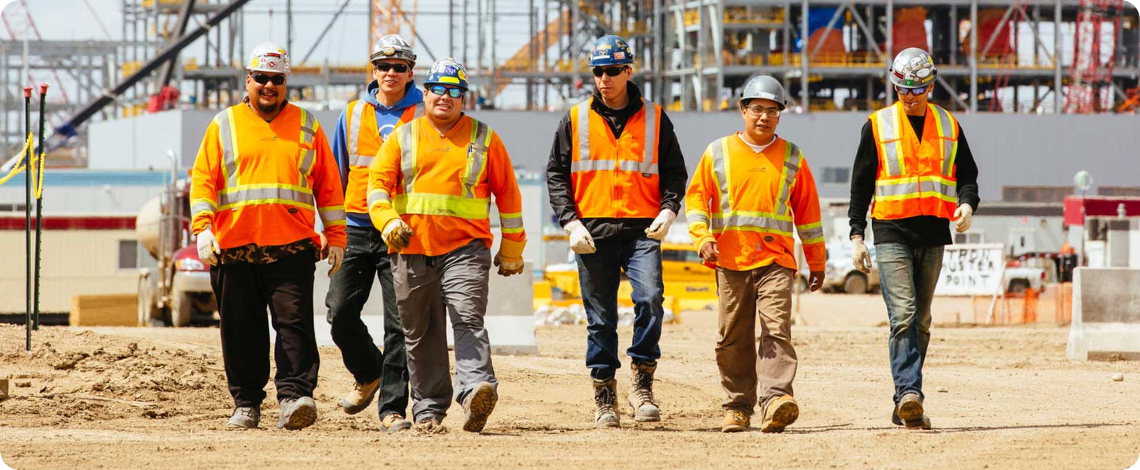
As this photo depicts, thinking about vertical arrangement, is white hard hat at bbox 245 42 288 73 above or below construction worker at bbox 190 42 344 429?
above

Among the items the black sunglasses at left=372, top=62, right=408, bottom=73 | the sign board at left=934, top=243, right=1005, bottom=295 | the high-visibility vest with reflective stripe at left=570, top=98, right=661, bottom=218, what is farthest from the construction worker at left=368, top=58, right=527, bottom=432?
the sign board at left=934, top=243, right=1005, bottom=295

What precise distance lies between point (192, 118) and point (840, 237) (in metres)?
33.0

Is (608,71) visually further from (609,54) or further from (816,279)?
(816,279)

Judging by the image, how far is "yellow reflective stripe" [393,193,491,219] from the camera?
8.29 m

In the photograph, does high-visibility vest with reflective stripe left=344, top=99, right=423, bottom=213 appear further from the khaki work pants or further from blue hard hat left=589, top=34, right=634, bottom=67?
the khaki work pants

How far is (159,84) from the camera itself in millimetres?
77125

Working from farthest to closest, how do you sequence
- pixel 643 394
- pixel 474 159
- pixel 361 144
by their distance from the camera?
pixel 643 394 → pixel 361 144 → pixel 474 159

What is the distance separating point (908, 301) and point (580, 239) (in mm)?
1772

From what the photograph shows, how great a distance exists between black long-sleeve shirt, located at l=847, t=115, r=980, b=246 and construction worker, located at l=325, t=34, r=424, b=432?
241 centimetres

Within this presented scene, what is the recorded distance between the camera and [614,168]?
8.70 meters

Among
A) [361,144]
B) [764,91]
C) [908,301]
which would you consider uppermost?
[764,91]

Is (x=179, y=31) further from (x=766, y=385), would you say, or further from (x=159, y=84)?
(x=766, y=385)

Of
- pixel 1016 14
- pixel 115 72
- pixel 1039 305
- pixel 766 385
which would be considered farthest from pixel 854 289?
pixel 115 72

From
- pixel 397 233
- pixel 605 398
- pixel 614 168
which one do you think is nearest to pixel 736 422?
pixel 605 398
